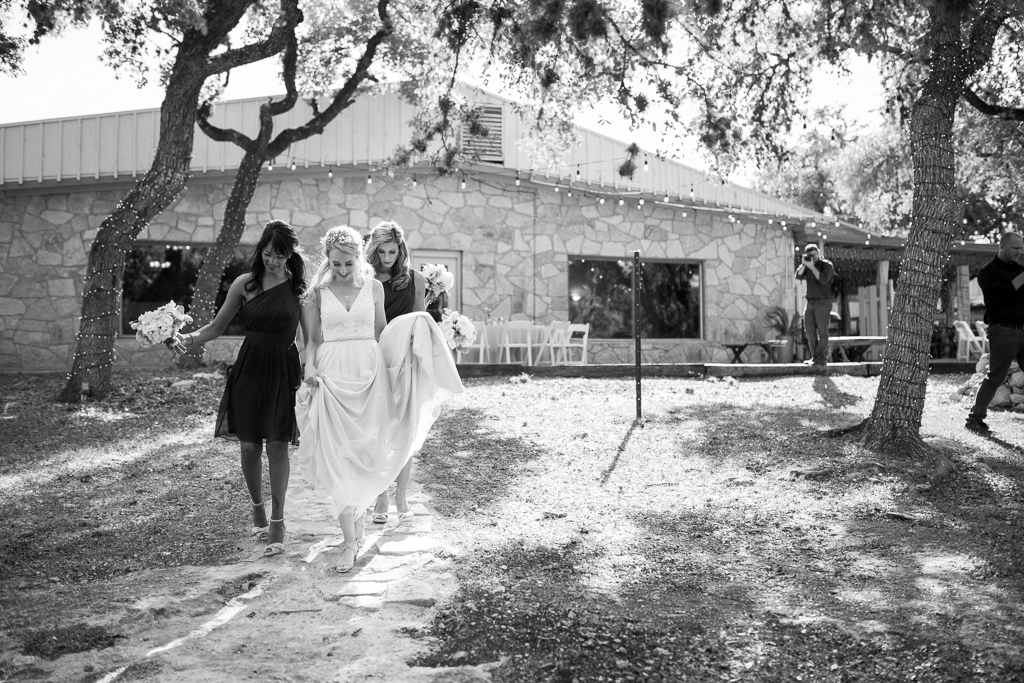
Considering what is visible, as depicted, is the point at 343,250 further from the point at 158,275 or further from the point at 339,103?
the point at 158,275

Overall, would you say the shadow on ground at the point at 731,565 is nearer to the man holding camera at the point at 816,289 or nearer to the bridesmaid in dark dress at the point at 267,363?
the bridesmaid in dark dress at the point at 267,363

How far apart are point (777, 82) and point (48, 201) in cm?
1260

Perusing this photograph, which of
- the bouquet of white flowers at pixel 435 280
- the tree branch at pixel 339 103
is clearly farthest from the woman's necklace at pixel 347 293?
the tree branch at pixel 339 103

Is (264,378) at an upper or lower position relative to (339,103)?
lower

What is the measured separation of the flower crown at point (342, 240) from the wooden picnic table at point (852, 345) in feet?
43.6

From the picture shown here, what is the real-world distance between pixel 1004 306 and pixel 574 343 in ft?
30.8

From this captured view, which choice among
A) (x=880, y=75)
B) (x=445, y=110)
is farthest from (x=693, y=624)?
(x=880, y=75)

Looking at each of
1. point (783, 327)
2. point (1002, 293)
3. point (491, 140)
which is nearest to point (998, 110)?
point (1002, 293)

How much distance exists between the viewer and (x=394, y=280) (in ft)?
19.4

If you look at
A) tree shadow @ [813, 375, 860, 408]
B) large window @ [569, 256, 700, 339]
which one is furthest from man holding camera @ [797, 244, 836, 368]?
large window @ [569, 256, 700, 339]

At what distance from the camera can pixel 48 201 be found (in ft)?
52.4

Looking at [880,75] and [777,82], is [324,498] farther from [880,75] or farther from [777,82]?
[880,75]

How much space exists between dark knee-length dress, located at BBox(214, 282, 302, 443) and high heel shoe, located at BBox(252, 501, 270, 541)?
55 cm

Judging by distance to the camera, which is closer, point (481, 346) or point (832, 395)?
point (832, 395)
